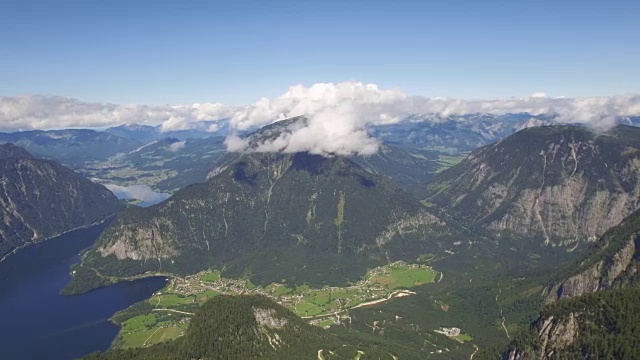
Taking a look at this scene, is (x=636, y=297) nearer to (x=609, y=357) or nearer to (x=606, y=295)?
(x=606, y=295)

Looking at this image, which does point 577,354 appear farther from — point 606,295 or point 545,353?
point 606,295

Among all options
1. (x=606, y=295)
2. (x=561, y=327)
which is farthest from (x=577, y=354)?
(x=606, y=295)

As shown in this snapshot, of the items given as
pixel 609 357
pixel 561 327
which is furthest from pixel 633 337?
pixel 561 327

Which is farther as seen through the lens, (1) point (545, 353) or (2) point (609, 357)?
(1) point (545, 353)

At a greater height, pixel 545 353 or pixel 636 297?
pixel 636 297

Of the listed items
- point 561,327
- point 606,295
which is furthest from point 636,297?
point 561,327

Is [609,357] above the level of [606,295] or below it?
below

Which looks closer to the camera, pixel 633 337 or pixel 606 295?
pixel 633 337
